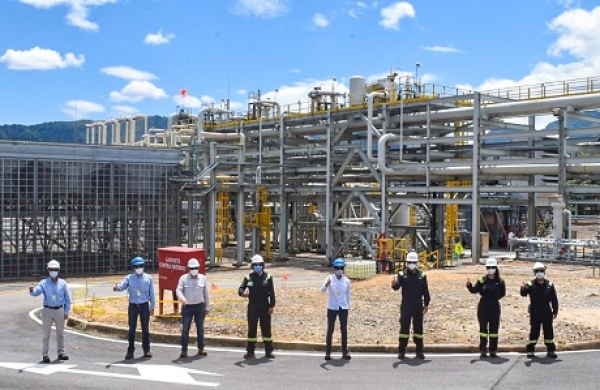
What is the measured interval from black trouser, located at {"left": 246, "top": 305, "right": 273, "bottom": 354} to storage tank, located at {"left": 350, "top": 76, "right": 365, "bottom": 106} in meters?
26.2

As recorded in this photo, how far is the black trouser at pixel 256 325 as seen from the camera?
12078 millimetres

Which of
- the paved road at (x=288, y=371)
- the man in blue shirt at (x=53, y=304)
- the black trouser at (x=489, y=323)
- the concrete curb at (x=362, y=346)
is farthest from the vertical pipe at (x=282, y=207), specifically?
the black trouser at (x=489, y=323)

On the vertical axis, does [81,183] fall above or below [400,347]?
above

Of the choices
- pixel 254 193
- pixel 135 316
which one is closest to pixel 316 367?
pixel 135 316

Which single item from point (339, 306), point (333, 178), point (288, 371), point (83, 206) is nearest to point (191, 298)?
point (288, 371)

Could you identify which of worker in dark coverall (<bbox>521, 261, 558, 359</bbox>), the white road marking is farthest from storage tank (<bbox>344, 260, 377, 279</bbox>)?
the white road marking

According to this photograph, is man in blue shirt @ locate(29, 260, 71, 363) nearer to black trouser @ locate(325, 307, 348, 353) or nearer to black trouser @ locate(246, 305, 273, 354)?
black trouser @ locate(246, 305, 273, 354)

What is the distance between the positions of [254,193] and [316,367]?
A: 93.7 ft

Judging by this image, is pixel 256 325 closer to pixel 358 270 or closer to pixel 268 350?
pixel 268 350

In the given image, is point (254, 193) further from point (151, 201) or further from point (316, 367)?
point (316, 367)

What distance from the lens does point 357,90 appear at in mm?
37750

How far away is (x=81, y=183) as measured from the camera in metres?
31.5

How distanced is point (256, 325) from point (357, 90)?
27.1 m

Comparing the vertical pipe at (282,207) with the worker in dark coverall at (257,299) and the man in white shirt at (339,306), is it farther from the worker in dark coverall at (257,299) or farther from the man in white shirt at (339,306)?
the man in white shirt at (339,306)
